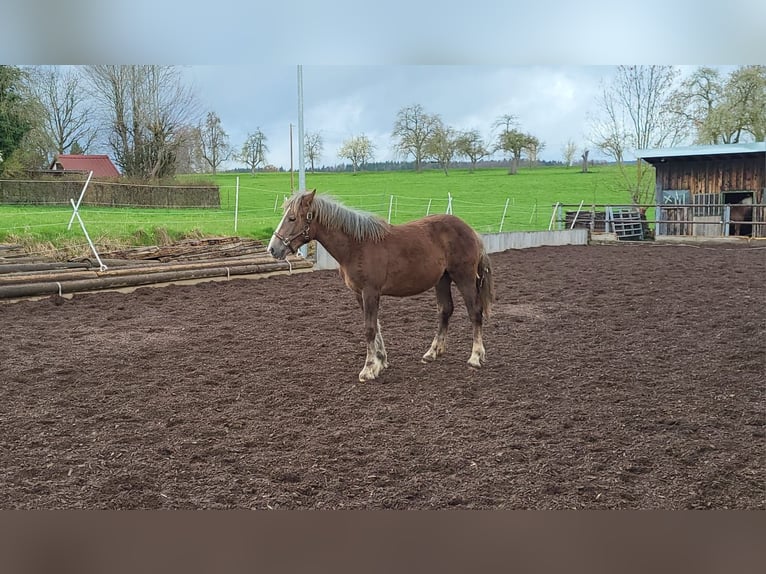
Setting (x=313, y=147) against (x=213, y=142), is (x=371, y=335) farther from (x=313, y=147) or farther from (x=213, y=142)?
(x=213, y=142)

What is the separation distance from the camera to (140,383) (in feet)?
11.7

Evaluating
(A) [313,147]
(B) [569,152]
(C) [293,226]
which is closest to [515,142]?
(A) [313,147]

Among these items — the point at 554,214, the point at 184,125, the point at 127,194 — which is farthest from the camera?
the point at 554,214

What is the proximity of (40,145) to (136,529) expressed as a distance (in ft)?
18.2

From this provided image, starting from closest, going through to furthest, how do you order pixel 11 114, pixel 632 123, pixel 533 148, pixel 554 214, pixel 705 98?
pixel 705 98, pixel 11 114, pixel 533 148, pixel 632 123, pixel 554 214

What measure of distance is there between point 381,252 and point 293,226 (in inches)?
23.7

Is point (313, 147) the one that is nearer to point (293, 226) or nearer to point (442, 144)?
point (442, 144)

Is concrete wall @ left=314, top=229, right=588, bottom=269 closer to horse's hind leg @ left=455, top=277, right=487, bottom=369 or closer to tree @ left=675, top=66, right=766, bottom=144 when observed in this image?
tree @ left=675, top=66, right=766, bottom=144

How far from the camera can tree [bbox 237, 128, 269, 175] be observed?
592 centimetres

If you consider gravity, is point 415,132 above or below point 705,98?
below

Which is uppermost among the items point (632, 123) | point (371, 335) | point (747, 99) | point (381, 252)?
point (632, 123)

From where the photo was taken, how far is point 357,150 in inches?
206

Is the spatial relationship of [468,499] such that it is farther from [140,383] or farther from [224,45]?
[140,383]

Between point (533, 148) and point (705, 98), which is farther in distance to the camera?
point (533, 148)
